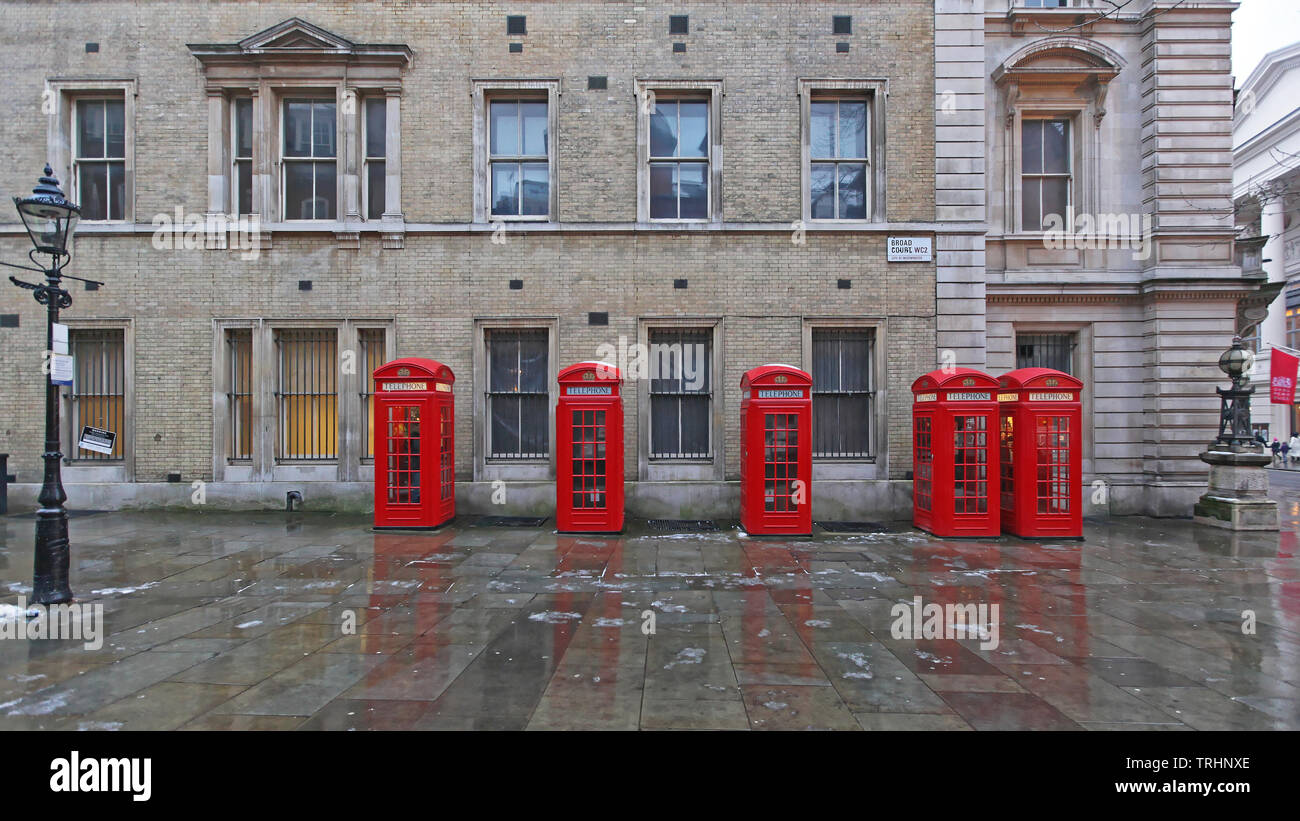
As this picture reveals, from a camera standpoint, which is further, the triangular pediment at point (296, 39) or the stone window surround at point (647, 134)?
the stone window surround at point (647, 134)

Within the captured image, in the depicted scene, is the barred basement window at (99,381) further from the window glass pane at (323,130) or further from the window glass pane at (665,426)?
the window glass pane at (665,426)

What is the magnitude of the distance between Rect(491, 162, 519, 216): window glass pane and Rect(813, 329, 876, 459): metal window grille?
6.53 m

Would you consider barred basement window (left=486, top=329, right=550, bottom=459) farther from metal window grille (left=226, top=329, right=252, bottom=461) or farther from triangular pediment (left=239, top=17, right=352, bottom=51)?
triangular pediment (left=239, top=17, right=352, bottom=51)

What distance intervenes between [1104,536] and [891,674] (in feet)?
27.0

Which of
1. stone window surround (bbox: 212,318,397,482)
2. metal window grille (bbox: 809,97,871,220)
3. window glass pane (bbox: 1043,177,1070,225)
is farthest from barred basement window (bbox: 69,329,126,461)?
window glass pane (bbox: 1043,177,1070,225)

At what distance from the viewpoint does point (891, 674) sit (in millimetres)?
4734

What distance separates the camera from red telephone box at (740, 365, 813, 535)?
392 inches

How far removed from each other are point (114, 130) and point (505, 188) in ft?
26.0

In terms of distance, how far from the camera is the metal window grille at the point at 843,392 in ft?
39.5

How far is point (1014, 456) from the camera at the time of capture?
1031cm

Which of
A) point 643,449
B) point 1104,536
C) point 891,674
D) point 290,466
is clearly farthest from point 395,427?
point 1104,536

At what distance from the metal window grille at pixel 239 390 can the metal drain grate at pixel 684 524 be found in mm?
8198

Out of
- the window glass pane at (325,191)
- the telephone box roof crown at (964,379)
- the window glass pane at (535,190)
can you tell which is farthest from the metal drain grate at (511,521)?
the telephone box roof crown at (964,379)

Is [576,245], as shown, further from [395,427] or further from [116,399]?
[116,399]
